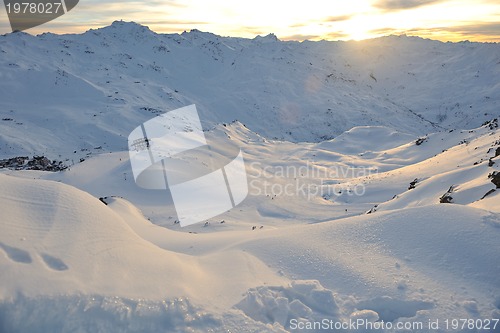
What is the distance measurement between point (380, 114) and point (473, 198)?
5260 cm

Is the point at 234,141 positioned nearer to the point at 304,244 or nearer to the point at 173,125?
the point at 173,125

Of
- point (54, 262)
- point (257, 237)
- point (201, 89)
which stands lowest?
point (201, 89)

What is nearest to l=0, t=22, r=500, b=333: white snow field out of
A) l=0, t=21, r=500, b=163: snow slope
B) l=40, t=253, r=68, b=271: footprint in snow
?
l=40, t=253, r=68, b=271: footprint in snow

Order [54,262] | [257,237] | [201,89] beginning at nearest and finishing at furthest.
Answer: [54,262], [257,237], [201,89]

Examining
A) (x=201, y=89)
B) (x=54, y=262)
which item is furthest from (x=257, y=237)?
(x=201, y=89)

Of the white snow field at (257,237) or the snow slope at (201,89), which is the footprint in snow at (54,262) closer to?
the white snow field at (257,237)

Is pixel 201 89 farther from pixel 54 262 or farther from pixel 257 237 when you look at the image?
pixel 54 262

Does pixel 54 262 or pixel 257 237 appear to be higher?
pixel 54 262

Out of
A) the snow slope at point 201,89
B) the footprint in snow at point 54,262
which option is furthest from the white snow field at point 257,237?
the snow slope at point 201,89

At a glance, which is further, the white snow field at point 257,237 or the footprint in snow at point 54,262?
the footprint in snow at point 54,262

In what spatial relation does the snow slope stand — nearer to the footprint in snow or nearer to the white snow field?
the white snow field

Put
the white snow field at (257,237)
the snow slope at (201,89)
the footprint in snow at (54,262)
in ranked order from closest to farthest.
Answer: the white snow field at (257,237)
the footprint in snow at (54,262)
the snow slope at (201,89)

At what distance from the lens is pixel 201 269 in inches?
189

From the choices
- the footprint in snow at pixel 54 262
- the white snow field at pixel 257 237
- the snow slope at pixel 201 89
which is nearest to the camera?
the white snow field at pixel 257 237
